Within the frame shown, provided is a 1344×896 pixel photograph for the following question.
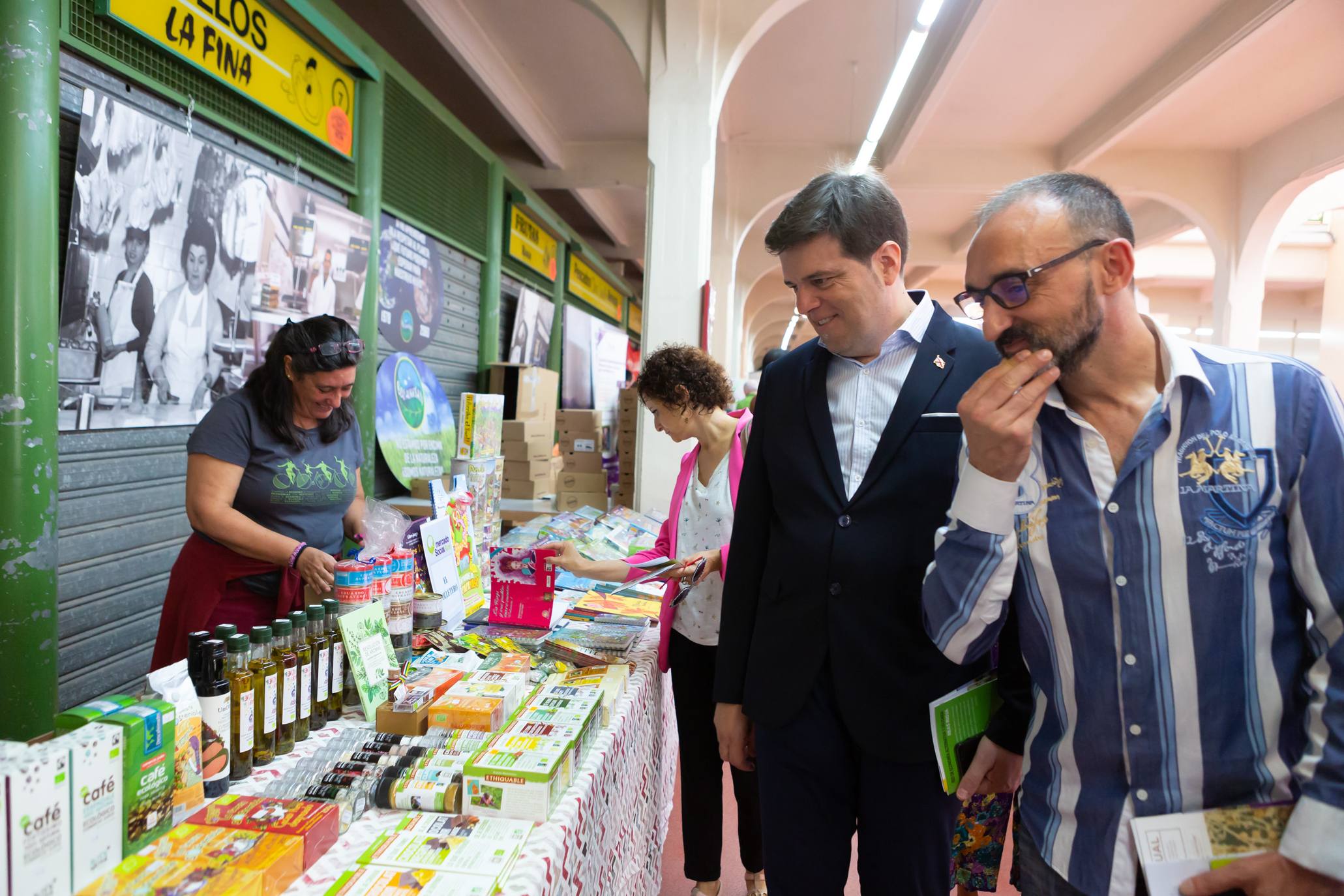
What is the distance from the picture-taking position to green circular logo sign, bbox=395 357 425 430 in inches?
229

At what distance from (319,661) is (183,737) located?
1.20 ft

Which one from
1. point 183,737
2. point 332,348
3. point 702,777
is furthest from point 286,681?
point 702,777

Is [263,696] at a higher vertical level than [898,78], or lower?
lower

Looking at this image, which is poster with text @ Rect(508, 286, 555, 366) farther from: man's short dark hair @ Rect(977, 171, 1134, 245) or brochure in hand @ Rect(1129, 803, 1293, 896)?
brochure in hand @ Rect(1129, 803, 1293, 896)

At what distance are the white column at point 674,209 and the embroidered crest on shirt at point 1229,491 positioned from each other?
140 inches

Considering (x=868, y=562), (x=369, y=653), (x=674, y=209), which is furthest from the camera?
(x=674, y=209)

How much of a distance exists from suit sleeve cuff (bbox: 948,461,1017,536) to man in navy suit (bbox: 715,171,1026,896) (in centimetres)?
29

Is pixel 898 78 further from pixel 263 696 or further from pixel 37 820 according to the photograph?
pixel 37 820

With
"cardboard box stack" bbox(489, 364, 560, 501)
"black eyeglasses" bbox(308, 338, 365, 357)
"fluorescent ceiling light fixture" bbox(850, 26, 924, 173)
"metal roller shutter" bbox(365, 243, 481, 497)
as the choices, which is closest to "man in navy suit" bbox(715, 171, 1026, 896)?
"black eyeglasses" bbox(308, 338, 365, 357)

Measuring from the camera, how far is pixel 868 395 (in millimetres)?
1681

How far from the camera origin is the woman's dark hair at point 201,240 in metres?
3.47

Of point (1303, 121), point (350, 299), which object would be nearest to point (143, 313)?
point (350, 299)

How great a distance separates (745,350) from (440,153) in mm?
19457

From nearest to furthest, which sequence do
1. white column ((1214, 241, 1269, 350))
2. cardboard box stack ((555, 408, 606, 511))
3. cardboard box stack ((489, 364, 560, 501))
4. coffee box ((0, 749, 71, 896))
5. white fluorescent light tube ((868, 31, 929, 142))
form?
coffee box ((0, 749, 71, 896)) → white fluorescent light tube ((868, 31, 929, 142)) → cardboard box stack ((489, 364, 560, 501)) → cardboard box stack ((555, 408, 606, 511)) → white column ((1214, 241, 1269, 350))
